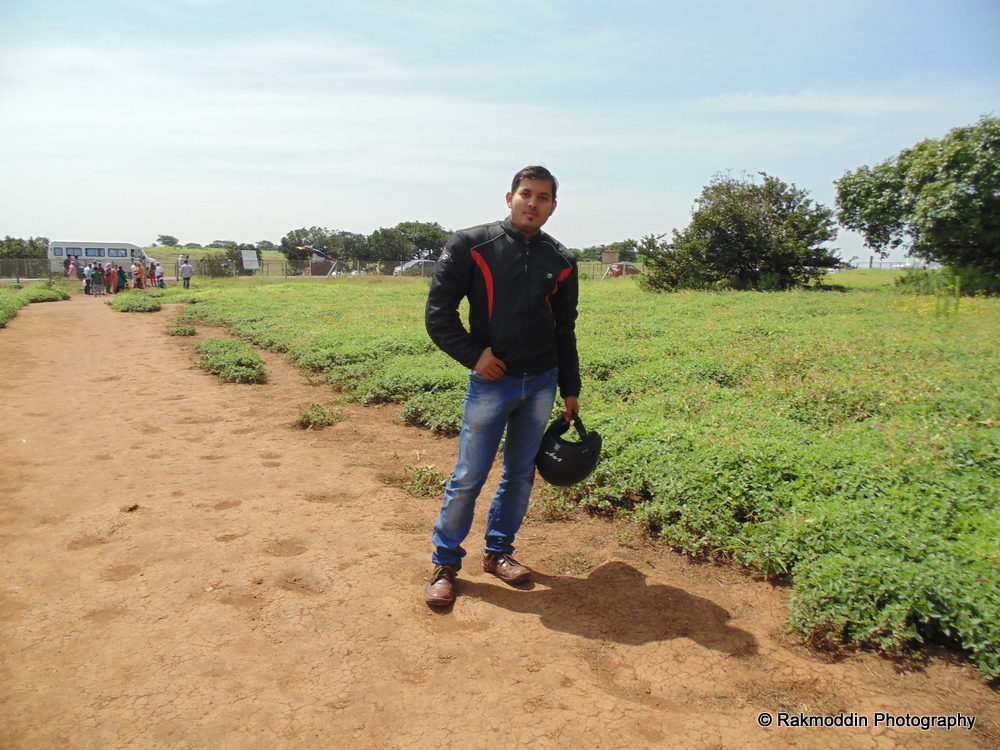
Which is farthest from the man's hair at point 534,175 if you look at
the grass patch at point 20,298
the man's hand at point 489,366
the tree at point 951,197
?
the tree at point 951,197

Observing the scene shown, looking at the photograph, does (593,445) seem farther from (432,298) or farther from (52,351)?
(52,351)

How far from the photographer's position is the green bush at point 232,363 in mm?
8711

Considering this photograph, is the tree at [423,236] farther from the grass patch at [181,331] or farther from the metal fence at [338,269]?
the grass patch at [181,331]

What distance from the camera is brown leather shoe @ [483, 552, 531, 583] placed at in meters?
3.48

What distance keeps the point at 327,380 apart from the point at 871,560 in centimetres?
670

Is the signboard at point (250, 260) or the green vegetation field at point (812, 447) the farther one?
the signboard at point (250, 260)

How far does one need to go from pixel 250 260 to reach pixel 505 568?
42.8m

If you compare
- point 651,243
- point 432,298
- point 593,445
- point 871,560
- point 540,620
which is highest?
point 651,243

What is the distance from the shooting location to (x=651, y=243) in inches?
886

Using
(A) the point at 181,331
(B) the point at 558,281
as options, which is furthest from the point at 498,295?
(A) the point at 181,331

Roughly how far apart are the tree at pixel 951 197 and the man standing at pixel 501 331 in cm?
1780

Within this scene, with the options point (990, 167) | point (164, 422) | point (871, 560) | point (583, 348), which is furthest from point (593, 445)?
point (990, 167)

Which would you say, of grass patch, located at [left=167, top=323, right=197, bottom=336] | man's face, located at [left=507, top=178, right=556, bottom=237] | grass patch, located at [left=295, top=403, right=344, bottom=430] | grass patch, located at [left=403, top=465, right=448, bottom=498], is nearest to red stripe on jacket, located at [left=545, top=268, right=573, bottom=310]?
man's face, located at [left=507, top=178, right=556, bottom=237]

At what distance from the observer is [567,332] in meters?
3.49
